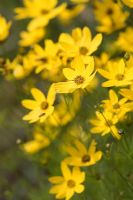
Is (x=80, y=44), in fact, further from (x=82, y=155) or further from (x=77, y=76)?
(x=82, y=155)

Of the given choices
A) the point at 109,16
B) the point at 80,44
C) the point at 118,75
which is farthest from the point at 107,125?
the point at 109,16

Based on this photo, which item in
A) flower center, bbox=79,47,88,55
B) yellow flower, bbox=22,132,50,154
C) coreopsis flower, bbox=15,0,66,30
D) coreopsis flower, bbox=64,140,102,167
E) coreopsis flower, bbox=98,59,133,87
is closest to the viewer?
coreopsis flower, bbox=98,59,133,87

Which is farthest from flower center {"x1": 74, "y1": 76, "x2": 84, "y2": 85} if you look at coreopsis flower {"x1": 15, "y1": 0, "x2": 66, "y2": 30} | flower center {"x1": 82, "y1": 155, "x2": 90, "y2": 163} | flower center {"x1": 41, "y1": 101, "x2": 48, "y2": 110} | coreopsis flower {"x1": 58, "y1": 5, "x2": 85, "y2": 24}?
coreopsis flower {"x1": 58, "y1": 5, "x2": 85, "y2": 24}

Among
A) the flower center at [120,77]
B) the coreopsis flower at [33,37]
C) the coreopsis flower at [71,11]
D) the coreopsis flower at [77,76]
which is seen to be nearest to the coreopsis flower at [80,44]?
the coreopsis flower at [77,76]

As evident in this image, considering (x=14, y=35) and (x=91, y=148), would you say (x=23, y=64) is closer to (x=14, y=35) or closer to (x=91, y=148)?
(x=91, y=148)

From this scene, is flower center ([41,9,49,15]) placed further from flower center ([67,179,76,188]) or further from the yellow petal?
flower center ([67,179,76,188])

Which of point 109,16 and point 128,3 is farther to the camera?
point 109,16
